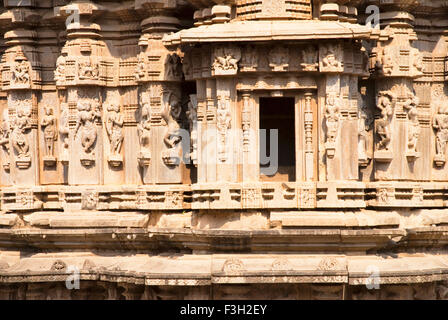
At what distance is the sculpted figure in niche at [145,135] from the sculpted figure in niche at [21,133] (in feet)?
8.39

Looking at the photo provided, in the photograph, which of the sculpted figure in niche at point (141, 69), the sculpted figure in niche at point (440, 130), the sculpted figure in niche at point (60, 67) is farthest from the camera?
the sculpted figure in niche at point (60, 67)

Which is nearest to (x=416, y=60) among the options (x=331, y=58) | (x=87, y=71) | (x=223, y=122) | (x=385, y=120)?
(x=385, y=120)

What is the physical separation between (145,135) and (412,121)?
4.47 m

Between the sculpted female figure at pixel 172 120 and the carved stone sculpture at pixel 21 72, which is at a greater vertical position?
the carved stone sculpture at pixel 21 72

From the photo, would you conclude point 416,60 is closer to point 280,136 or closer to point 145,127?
point 280,136

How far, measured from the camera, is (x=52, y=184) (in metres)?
24.9

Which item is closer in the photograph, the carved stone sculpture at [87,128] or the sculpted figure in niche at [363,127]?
the sculpted figure in niche at [363,127]

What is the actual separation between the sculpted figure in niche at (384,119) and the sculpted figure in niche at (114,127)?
4.47 meters

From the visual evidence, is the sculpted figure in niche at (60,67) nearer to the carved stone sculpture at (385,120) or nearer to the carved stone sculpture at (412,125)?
the carved stone sculpture at (385,120)

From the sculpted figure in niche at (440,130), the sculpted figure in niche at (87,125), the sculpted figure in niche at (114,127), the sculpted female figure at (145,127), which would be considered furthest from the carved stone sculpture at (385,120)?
the sculpted figure in niche at (87,125)

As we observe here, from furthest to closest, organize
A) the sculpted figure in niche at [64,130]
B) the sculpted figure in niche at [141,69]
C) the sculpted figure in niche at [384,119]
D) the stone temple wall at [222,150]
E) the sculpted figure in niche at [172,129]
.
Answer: the sculpted figure in niche at [64,130] < the sculpted figure in niche at [141,69] < the sculpted figure in niche at [172,129] < the sculpted figure in niche at [384,119] < the stone temple wall at [222,150]

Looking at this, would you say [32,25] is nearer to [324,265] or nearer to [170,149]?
[170,149]

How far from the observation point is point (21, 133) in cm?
2478

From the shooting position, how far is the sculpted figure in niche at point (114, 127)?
23906mm
